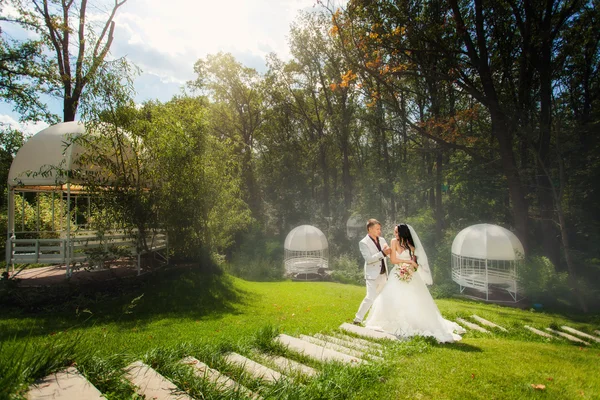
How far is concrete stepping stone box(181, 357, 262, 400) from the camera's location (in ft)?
Answer: 9.72

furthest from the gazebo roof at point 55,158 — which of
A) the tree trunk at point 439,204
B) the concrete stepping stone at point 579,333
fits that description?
the tree trunk at point 439,204

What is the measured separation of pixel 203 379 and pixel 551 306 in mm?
13517

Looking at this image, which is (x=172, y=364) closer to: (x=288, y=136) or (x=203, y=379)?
(x=203, y=379)

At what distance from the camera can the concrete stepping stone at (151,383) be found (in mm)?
2783

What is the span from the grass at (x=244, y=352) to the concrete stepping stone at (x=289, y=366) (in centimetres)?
13

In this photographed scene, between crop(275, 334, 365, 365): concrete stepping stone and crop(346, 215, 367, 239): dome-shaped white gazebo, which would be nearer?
crop(275, 334, 365, 365): concrete stepping stone

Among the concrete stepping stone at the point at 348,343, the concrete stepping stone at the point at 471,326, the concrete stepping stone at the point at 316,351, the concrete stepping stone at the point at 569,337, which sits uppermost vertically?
the concrete stepping stone at the point at 316,351

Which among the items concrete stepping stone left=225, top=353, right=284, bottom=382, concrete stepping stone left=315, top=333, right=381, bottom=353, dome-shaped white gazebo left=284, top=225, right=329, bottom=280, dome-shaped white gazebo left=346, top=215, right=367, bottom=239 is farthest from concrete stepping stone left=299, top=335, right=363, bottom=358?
dome-shaped white gazebo left=346, top=215, right=367, bottom=239

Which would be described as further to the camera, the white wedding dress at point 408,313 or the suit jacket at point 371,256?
the suit jacket at point 371,256

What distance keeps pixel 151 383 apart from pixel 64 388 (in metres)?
0.65

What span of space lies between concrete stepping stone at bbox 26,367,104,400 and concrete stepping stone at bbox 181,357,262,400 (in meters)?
0.89

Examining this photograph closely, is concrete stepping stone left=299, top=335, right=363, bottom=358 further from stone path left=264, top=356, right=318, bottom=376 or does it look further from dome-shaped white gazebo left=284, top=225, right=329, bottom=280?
dome-shaped white gazebo left=284, top=225, right=329, bottom=280

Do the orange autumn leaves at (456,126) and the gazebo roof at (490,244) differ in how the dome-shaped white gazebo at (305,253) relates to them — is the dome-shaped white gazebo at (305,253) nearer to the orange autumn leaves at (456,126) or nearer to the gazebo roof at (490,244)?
the gazebo roof at (490,244)

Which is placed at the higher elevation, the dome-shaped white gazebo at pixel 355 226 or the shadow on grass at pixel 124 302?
the dome-shaped white gazebo at pixel 355 226
